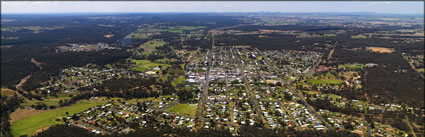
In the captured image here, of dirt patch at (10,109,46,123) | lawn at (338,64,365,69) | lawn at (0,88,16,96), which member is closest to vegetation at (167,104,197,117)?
dirt patch at (10,109,46,123)

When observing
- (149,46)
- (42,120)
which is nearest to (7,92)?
(42,120)

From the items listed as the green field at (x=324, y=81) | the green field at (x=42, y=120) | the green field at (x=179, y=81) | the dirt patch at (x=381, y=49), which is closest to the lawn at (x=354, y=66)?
the green field at (x=324, y=81)

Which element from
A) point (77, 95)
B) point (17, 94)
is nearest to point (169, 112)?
point (77, 95)

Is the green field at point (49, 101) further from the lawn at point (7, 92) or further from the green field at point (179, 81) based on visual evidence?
the green field at point (179, 81)

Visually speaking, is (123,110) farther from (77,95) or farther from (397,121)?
(397,121)

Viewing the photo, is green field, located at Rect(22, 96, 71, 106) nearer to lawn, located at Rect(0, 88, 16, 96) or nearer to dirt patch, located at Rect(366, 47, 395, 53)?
lawn, located at Rect(0, 88, 16, 96)

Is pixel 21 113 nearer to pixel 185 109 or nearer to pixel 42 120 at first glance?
pixel 42 120
